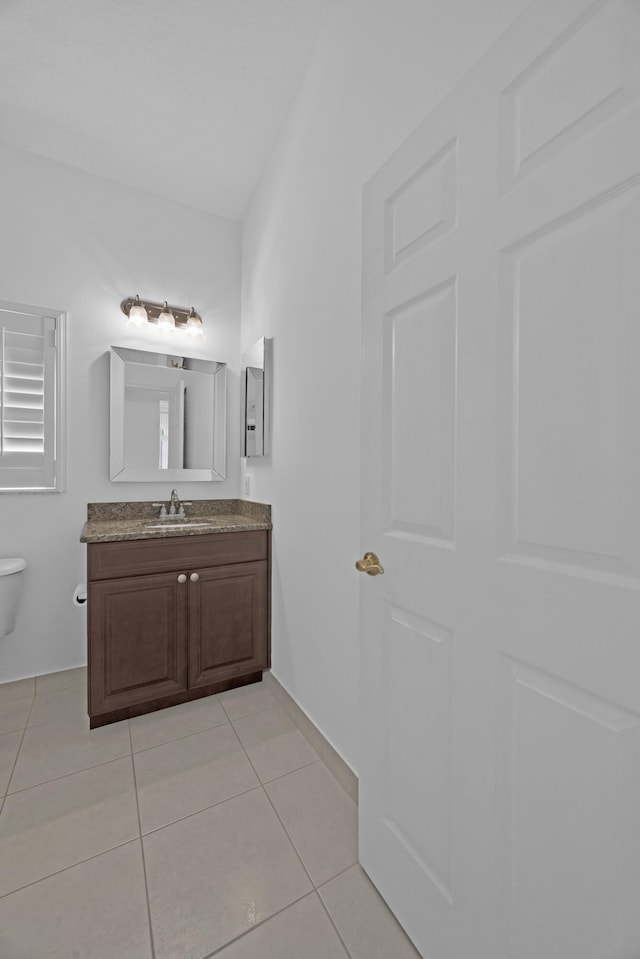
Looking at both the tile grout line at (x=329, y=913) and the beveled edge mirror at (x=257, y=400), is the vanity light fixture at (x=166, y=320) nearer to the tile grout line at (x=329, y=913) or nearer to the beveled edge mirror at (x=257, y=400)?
the beveled edge mirror at (x=257, y=400)

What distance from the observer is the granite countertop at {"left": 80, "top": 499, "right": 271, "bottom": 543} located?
6.35 ft

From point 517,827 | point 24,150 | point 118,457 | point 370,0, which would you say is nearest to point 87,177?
point 24,150

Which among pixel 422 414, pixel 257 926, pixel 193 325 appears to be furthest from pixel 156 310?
pixel 257 926

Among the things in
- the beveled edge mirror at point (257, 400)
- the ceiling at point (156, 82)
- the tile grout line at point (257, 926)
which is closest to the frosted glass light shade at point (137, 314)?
the beveled edge mirror at point (257, 400)

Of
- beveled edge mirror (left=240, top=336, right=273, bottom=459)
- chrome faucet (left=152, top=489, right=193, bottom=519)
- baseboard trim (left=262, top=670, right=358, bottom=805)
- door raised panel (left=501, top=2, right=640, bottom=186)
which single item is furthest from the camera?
chrome faucet (left=152, top=489, right=193, bottom=519)

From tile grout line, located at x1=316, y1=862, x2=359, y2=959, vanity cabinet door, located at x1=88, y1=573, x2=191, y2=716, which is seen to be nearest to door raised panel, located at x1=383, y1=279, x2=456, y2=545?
tile grout line, located at x1=316, y1=862, x2=359, y2=959

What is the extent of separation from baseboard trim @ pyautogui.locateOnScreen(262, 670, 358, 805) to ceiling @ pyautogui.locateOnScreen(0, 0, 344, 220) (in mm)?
2803

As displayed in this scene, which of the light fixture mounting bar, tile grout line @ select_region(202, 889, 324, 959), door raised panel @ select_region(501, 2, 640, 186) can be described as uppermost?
the light fixture mounting bar

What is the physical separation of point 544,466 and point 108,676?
196 centimetres

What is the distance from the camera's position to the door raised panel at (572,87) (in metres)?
0.60

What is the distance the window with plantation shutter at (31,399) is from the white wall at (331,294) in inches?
46.5

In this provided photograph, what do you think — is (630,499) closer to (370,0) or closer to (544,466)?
(544,466)

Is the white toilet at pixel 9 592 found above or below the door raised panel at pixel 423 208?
below

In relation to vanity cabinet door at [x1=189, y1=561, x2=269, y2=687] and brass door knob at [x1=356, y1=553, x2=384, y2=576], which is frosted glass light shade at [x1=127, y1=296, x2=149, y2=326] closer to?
vanity cabinet door at [x1=189, y1=561, x2=269, y2=687]
